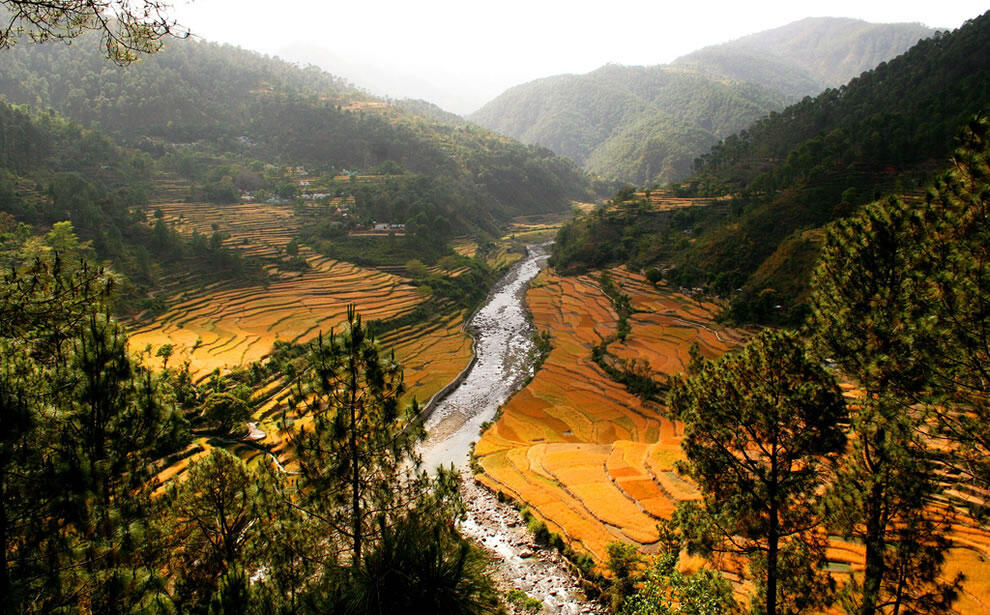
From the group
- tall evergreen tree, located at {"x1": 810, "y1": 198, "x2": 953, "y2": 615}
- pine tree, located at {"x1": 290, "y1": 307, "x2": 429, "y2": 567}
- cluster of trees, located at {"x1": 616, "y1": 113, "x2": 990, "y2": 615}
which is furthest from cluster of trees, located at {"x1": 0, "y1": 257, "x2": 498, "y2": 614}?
tall evergreen tree, located at {"x1": 810, "y1": 198, "x2": 953, "y2": 615}

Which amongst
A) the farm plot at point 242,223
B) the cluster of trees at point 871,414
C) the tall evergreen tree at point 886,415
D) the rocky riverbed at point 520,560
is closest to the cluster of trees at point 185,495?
the rocky riverbed at point 520,560

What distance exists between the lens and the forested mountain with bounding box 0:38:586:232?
69.7 meters

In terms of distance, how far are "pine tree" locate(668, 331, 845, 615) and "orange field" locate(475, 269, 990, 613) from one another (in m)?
1.61

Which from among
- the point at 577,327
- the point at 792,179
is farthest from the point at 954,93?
the point at 577,327

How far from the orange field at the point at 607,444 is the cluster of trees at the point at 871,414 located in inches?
64.2

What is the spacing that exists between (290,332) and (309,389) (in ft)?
77.5

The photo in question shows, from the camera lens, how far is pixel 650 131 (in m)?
137

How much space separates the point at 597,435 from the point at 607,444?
1064 mm

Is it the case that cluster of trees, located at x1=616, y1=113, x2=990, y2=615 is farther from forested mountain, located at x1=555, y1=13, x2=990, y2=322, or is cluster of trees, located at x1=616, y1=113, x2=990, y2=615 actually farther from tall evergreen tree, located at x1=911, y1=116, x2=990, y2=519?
forested mountain, located at x1=555, y1=13, x2=990, y2=322

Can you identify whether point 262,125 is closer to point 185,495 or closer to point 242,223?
point 242,223

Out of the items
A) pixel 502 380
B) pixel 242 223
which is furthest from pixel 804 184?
pixel 242 223

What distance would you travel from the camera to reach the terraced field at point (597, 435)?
15820 millimetres

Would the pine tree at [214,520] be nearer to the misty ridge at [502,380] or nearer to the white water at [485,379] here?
the misty ridge at [502,380]

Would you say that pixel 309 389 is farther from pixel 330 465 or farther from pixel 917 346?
pixel 917 346
